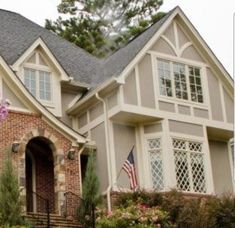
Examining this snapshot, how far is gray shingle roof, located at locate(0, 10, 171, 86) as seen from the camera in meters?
20.0

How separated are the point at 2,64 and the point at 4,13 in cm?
686

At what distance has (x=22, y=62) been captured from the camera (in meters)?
19.4

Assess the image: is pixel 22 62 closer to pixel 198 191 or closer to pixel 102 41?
pixel 198 191

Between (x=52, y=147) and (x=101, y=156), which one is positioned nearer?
(x=52, y=147)

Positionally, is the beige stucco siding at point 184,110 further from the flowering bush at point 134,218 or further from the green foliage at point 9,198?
the green foliage at point 9,198

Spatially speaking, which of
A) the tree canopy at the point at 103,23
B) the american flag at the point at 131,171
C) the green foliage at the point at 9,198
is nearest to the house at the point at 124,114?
the american flag at the point at 131,171

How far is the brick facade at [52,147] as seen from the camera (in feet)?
54.2

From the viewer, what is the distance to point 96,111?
19578mm

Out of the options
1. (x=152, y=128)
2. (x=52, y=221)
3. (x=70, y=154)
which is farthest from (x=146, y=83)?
(x=52, y=221)

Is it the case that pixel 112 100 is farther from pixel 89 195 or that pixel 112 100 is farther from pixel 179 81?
pixel 89 195

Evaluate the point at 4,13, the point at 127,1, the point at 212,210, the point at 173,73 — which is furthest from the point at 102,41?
the point at 212,210

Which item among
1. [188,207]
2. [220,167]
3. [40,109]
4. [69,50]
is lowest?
[188,207]

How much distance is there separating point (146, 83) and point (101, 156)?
275 cm

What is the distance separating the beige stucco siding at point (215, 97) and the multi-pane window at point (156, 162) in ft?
8.52
